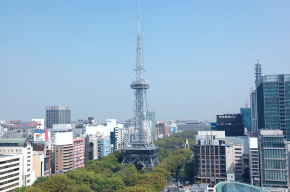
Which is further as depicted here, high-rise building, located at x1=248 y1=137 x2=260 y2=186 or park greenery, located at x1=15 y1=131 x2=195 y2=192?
high-rise building, located at x1=248 y1=137 x2=260 y2=186

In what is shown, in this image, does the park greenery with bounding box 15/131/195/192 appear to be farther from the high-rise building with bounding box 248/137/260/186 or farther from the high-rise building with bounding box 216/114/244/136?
the high-rise building with bounding box 216/114/244/136

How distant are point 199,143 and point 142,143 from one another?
1129 inches

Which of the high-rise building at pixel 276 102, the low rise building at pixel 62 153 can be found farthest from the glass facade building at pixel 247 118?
the low rise building at pixel 62 153

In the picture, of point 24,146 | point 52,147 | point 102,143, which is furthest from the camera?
point 102,143

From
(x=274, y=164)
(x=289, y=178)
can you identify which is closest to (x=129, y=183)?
(x=274, y=164)

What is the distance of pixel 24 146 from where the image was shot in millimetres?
64812

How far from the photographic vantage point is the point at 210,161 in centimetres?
6956

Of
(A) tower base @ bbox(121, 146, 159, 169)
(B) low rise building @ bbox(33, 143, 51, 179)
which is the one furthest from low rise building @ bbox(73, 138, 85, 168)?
(A) tower base @ bbox(121, 146, 159, 169)

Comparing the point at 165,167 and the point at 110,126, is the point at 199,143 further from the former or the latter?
the point at 110,126

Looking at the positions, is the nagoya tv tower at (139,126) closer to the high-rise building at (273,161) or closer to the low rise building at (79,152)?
the low rise building at (79,152)

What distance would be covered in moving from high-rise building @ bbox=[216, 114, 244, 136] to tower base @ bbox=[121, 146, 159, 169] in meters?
35.9

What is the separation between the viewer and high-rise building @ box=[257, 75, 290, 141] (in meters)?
90.1

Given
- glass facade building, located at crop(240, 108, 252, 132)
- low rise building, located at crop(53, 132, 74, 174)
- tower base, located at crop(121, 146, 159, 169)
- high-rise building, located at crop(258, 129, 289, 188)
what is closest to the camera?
high-rise building, located at crop(258, 129, 289, 188)

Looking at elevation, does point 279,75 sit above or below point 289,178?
above
